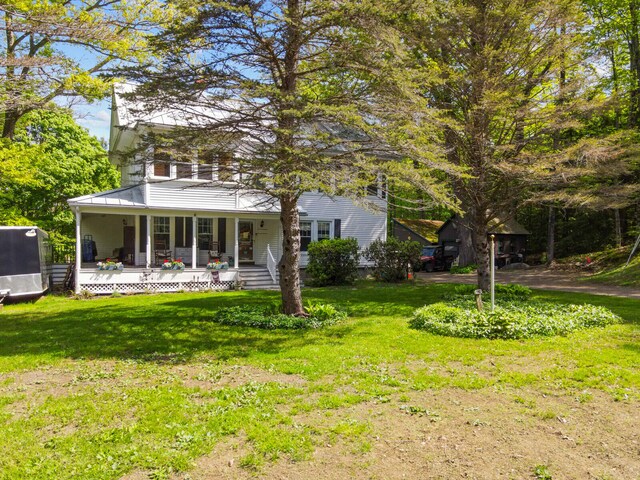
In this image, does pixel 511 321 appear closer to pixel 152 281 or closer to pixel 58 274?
pixel 152 281

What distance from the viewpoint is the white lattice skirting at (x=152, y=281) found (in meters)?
15.1

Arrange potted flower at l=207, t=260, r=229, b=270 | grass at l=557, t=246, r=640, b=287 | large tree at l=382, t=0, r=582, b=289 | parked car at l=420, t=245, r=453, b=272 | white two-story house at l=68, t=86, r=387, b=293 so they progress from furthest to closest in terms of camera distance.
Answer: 1. parked car at l=420, t=245, r=453, b=272
2. grass at l=557, t=246, r=640, b=287
3. potted flower at l=207, t=260, r=229, b=270
4. white two-story house at l=68, t=86, r=387, b=293
5. large tree at l=382, t=0, r=582, b=289

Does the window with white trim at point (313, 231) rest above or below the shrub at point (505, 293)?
above

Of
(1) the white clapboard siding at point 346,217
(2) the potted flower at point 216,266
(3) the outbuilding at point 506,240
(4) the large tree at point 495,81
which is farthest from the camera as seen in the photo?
(3) the outbuilding at point 506,240

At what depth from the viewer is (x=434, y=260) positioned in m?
25.9

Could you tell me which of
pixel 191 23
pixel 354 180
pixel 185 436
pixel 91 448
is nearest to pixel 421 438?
pixel 185 436

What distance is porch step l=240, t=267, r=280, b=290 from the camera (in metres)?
17.0

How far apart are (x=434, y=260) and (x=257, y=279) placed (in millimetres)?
12638

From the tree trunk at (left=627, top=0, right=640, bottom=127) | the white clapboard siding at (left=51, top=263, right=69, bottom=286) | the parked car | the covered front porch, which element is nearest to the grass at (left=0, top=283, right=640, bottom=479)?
the covered front porch

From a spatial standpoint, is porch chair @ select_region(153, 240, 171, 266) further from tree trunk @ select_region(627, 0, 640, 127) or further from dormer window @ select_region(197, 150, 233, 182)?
tree trunk @ select_region(627, 0, 640, 127)

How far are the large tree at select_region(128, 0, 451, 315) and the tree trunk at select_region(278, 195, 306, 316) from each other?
3 centimetres

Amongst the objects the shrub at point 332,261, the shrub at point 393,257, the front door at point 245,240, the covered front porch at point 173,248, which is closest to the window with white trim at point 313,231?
the covered front porch at point 173,248

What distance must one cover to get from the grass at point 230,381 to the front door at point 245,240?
9863 mm

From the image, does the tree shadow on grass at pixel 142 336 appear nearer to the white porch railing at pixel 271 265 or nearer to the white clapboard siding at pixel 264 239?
the white porch railing at pixel 271 265
